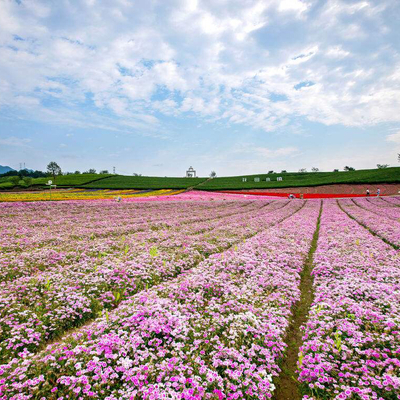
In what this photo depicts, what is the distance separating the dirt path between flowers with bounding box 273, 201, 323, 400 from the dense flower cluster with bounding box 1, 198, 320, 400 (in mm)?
232

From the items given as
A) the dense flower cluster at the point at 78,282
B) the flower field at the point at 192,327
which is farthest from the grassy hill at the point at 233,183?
the flower field at the point at 192,327

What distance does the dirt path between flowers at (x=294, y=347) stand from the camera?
13.5ft

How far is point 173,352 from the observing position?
4.30m

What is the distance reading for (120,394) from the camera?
3641 millimetres

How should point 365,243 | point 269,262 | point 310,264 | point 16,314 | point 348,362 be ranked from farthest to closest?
1. point 365,243
2. point 310,264
3. point 269,262
4. point 16,314
5. point 348,362

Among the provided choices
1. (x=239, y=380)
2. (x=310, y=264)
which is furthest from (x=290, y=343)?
(x=310, y=264)

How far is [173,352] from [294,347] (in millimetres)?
2834

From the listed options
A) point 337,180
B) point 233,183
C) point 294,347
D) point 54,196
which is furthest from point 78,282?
point 233,183

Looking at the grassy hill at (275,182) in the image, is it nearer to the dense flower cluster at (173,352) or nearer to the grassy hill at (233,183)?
the grassy hill at (233,183)

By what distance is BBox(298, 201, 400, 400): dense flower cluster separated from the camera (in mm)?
3777

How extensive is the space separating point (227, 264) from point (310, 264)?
13.9 ft

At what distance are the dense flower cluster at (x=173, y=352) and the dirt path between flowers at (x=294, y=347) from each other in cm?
23

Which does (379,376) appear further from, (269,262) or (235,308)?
(269,262)

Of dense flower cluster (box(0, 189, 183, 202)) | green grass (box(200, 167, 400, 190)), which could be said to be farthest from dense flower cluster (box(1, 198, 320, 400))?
green grass (box(200, 167, 400, 190))
